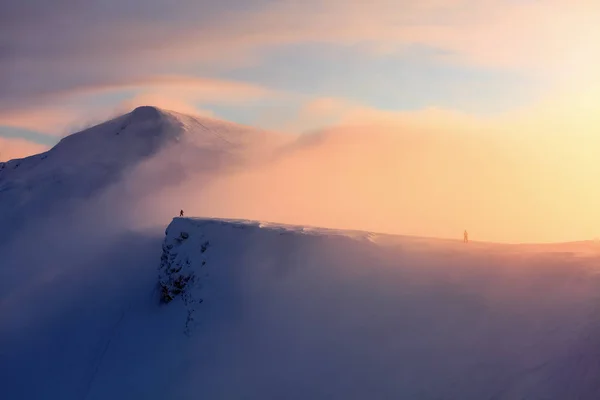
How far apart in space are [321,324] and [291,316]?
1.93m

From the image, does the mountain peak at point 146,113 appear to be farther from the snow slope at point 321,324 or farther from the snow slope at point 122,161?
the snow slope at point 321,324

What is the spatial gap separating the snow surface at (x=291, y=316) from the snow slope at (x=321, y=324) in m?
0.07

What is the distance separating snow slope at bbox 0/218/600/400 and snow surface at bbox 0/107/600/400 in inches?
2.7

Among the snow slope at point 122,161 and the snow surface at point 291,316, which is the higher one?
the snow slope at point 122,161

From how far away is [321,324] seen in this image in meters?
24.5

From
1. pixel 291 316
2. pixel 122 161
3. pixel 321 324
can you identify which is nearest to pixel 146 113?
pixel 122 161

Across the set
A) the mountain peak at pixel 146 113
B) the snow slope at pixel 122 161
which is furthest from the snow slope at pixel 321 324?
the mountain peak at pixel 146 113

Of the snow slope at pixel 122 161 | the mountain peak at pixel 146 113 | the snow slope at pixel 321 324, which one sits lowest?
the snow slope at pixel 321 324

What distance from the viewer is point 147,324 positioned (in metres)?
33.5

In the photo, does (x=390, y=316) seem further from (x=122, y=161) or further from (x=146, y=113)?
(x=146, y=113)

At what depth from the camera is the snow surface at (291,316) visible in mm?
19328

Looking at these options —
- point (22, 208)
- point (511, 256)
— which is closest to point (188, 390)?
point (511, 256)

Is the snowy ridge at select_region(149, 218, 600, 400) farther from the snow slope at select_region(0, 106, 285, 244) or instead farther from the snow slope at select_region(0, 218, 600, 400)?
the snow slope at select_region(0, 106, 285, 244)

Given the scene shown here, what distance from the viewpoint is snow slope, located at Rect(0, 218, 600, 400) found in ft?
62.7
